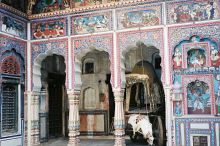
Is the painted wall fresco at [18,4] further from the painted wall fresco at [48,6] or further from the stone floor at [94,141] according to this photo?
the stone floor at [94,141]

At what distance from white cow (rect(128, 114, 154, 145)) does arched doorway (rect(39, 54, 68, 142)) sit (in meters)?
4.24

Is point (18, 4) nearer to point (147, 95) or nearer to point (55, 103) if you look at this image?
point (55, 103)

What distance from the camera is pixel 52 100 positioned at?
14.2 metres

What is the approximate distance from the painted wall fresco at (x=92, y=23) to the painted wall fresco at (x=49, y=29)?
0.45 meters

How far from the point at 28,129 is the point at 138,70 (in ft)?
16.6

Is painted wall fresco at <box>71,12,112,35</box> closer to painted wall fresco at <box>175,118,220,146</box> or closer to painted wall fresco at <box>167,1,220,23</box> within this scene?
painted wall fresco at <box>167,1,220,23</box>

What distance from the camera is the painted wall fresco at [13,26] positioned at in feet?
35.7

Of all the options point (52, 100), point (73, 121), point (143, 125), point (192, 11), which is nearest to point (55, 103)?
point (52, 100)

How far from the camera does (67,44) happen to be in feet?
38.1

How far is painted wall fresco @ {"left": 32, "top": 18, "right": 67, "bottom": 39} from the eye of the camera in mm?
Answer: 11773

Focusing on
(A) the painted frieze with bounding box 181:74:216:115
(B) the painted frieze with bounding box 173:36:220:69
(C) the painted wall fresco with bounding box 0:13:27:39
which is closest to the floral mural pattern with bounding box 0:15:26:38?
(C) the painted wall fresco with bounding box 0:13:27:39

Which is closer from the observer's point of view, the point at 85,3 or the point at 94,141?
the point at 85,3

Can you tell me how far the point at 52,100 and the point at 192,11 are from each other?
7695mm

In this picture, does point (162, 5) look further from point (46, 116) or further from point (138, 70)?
point (46, 116)
